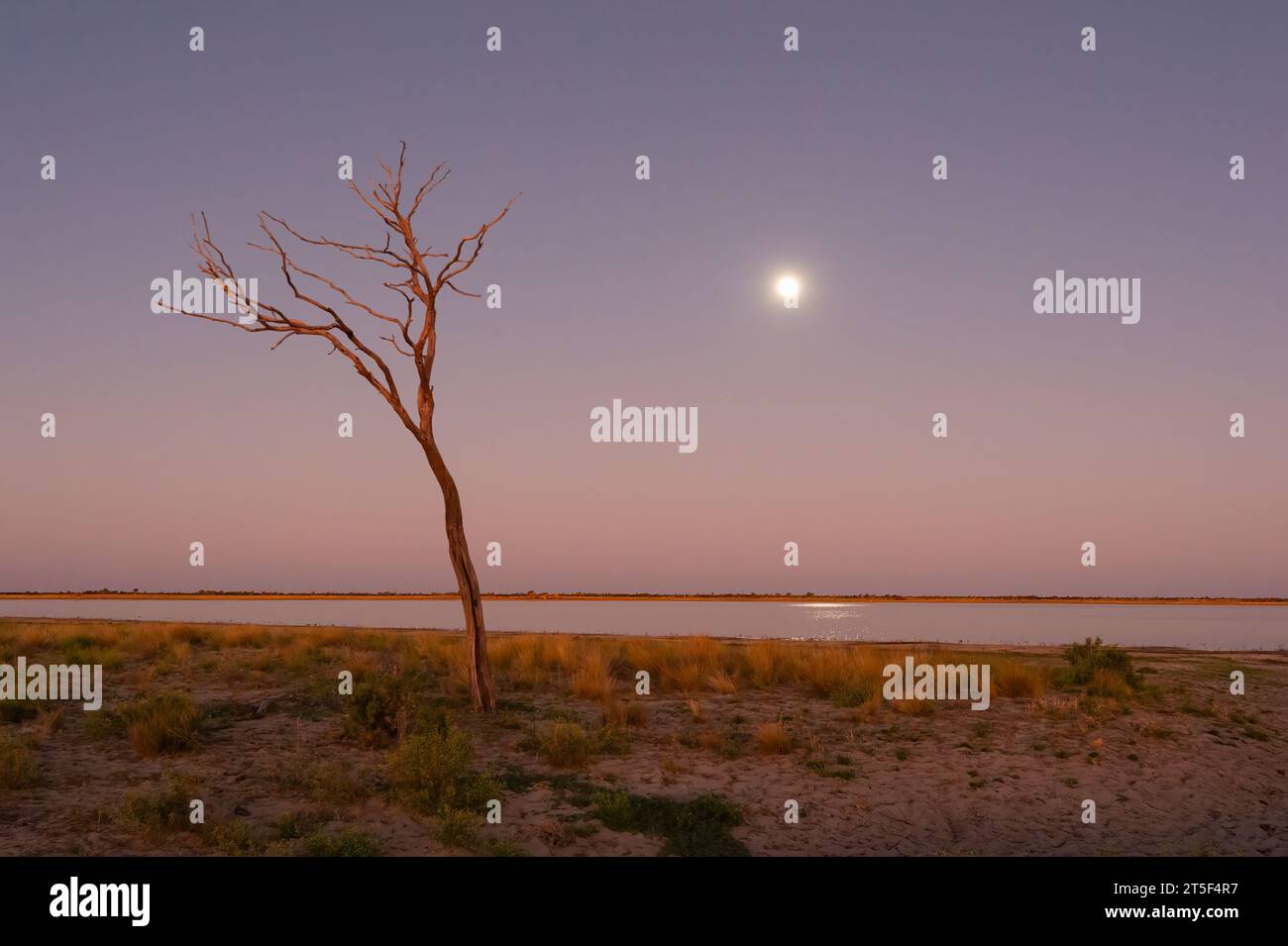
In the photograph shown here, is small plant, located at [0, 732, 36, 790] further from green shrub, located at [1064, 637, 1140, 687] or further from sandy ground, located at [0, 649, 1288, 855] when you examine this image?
green shrub, located at [1064, 637, 1140, 687]

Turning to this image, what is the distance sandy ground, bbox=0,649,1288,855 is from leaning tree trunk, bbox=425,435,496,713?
0.66m

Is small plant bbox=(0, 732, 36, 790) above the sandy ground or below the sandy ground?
above

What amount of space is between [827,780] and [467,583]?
7367mm

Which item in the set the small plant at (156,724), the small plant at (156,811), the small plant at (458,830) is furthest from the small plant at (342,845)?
the small plant at (156,724)

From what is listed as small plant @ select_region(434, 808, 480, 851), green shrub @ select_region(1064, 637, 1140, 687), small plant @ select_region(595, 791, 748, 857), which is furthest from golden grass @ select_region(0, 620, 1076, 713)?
small plant @ select_region(434, 808, 480, 851)

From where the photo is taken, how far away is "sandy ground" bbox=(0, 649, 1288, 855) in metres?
10.1

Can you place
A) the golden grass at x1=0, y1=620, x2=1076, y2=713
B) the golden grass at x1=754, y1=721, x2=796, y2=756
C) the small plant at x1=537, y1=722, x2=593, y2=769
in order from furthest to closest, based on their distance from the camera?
1. the golden grass at x1=0, y1=620, x2=1076, y2=713
2. the golden grass at x1=754, y1=721, x2=796, y2=756
3. the small plant at x1=537, y1=722, x2=593, y2=769

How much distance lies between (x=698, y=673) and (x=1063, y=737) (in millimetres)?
7655

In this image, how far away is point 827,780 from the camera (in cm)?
1206

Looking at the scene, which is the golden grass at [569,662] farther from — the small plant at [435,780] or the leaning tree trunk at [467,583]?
the small plant at [435,780]
